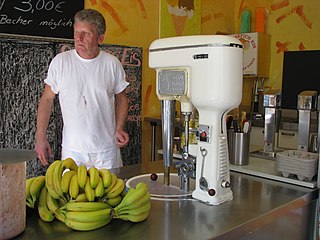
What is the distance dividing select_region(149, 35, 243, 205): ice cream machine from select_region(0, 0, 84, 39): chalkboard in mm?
1754

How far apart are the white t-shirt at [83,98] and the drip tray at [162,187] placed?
0.79 meters

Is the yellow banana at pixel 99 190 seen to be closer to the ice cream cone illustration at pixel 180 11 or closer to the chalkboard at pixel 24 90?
the chalkboard at pixel 24 90

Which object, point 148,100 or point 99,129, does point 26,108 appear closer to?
point 99,129

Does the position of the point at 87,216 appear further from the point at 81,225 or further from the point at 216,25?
the point at 216,25

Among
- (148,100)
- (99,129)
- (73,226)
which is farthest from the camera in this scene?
(148,100)

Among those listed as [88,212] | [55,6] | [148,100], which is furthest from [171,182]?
[148,100]

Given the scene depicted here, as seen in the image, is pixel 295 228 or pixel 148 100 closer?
pixel 295 228

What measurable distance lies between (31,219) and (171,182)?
590mm

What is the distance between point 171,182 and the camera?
1594mm

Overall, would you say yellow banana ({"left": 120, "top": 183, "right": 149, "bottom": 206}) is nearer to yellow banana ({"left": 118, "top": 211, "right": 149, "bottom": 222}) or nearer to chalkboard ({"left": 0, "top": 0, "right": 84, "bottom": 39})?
yellow banana ({"left": 118, "top": 211, "right": 149, "bottom": 222})

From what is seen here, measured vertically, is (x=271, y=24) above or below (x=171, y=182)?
above

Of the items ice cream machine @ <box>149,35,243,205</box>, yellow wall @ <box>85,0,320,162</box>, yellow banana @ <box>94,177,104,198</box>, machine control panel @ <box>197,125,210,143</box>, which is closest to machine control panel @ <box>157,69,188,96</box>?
ice cream machine @ <box>149,35,243,205</box>

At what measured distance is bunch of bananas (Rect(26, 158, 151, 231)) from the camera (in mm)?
1097

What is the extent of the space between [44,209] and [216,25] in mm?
3828
